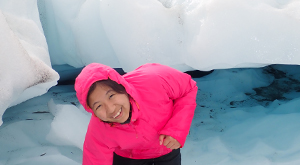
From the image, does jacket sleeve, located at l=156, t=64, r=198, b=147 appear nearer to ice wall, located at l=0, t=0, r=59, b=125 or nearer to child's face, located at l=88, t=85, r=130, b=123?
child's face, located at l=88, t=85, r=130, b=123

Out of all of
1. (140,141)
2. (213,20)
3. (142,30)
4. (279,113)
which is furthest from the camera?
(279,113)

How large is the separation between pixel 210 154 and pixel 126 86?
38.6 inches

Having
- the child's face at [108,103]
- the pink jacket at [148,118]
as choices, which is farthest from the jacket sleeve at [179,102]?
the child's face at [108,103]

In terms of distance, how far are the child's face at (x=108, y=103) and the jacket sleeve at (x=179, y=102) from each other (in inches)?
8.4

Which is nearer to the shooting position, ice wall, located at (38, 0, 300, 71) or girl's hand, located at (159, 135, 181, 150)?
girl's hand, located at (159, 135, 181, 150)

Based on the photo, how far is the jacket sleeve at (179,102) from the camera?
1096mm

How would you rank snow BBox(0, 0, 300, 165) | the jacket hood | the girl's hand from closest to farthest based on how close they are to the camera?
the jacket hood < the girl's hand < snow BBox(0, 0, 300, 165)

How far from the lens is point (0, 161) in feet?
5.16

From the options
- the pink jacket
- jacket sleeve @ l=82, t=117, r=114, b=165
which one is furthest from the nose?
jacket sleeve @ l=82, t=117, r=114, b=165

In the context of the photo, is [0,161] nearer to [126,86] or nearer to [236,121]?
[126,86]

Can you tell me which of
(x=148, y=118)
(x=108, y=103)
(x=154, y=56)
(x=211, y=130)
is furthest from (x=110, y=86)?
(x=211, y=130)

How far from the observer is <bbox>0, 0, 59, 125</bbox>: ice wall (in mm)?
1122

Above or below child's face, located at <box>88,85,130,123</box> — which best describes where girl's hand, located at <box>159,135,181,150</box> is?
below

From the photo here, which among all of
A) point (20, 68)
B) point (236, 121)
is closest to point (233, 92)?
point (236, 121)
